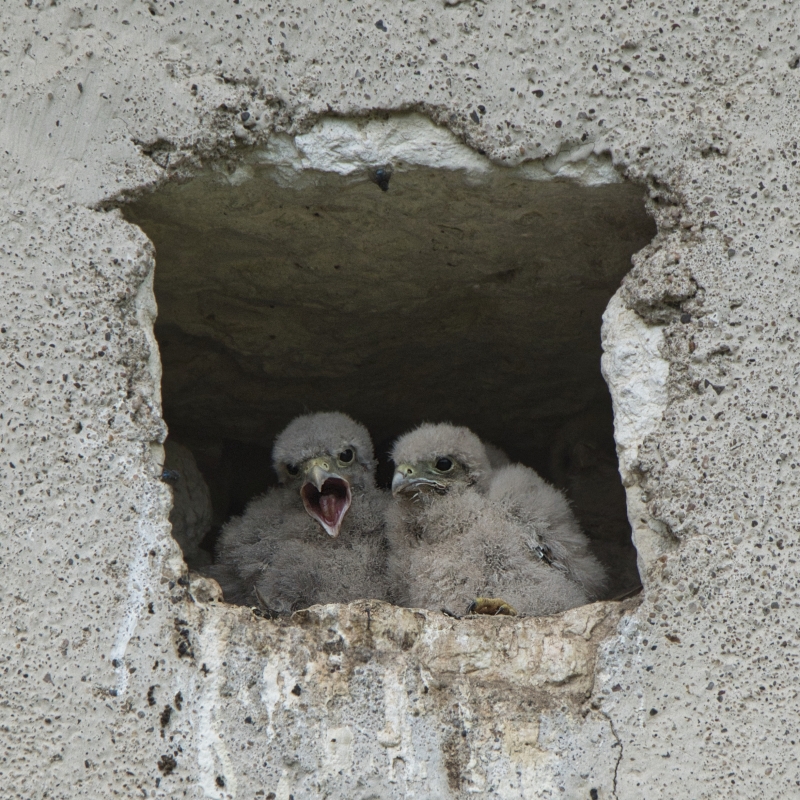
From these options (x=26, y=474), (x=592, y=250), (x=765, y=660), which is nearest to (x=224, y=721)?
(x=26, y=474)

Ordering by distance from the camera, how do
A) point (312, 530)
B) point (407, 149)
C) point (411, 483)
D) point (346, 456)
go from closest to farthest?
1. point (407, 149)
2. point (411, 483)
3. point (312, 530)
4. point (346, 456)

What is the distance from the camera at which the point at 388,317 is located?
4.78m

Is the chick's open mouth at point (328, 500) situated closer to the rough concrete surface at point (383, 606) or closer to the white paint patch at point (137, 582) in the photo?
the rough concrete surface at point (383, 606)

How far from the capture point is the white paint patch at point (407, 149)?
3.45 m

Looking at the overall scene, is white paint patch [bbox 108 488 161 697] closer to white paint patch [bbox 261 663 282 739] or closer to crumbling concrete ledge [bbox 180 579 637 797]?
crumbling concrete ledge [bbox 180 579 637 797]

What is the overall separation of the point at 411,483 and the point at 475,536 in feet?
1.40

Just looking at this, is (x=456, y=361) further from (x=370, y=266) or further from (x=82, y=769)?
(x=82, y=769)

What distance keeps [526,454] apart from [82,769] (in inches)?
136

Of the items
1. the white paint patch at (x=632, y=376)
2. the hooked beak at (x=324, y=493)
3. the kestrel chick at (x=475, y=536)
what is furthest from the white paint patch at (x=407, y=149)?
the hooked beak at (x=324, y=493)

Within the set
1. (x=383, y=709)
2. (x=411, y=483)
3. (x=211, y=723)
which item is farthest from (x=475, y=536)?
(x=211, y=723)

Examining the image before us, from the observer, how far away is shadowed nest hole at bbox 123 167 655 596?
3744 mm

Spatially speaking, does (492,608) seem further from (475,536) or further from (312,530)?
(312,530)

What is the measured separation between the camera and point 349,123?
11.4 feet

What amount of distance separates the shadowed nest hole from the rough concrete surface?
0.24m
